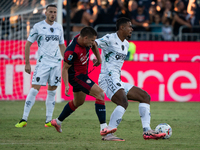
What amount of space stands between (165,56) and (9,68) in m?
5.01

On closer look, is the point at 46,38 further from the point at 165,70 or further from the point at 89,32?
the point at 165,70

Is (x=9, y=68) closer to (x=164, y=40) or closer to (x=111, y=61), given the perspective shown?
(x=164, y=40)

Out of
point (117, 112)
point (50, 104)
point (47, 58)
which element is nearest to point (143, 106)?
point (117, 112)

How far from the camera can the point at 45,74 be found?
6.81m

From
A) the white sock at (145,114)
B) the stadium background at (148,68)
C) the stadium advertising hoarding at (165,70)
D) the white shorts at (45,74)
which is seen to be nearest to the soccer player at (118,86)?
the white sock at (145,114)

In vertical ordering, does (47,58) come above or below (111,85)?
above

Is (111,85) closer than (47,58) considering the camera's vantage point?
Yes

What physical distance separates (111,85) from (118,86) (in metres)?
0.12

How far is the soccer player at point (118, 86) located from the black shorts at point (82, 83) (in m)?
0.26

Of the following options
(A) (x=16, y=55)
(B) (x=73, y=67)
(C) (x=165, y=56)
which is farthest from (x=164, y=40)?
(B) (x=73, y=67)

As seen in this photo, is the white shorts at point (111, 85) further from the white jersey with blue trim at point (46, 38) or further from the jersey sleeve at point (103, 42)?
the white jersey with blue trim at point (46, 38)

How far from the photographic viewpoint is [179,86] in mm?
11609

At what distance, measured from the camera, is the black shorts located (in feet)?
17.8

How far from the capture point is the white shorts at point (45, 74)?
22.2 ft
